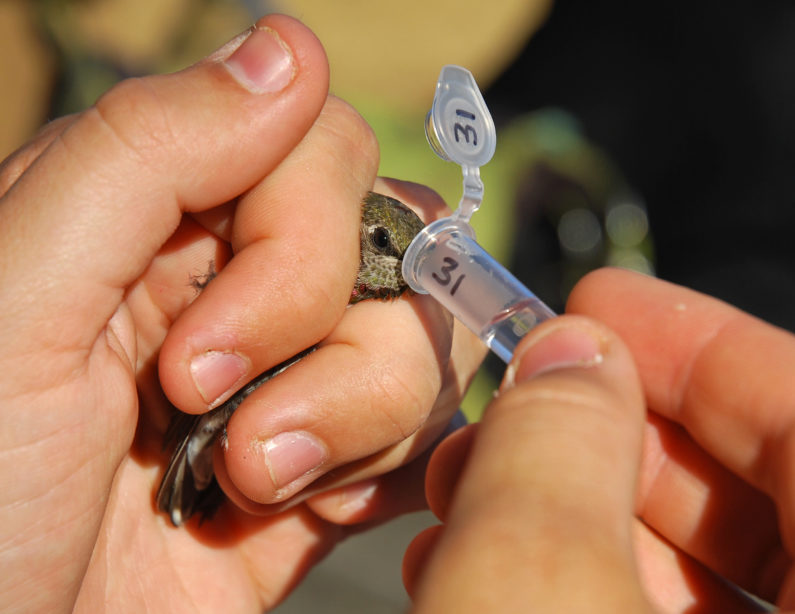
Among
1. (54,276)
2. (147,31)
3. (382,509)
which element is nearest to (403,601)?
(382,509)

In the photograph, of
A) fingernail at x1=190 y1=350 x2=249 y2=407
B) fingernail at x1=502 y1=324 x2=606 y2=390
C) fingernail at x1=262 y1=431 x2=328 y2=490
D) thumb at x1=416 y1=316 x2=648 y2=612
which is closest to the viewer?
thumb at x1=416 y1=316 x2=648 y2=612

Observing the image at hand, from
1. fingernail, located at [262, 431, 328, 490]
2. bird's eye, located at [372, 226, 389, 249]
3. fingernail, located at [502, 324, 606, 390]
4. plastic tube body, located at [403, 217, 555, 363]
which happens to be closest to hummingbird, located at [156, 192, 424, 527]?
bird's eye, located at [372, 226, 389, 249]

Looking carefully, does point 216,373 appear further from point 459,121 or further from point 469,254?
point 459,121

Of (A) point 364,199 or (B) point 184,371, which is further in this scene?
(A) point 364,199

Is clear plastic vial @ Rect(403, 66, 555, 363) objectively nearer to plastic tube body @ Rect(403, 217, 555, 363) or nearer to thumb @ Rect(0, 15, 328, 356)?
plastic tube body @ Rect(403, 217, 555, 363)

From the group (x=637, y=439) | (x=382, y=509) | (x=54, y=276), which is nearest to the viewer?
(x=637, y=439)

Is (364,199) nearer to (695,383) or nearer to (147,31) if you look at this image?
(695,383)

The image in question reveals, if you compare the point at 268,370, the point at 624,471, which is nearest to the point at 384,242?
the point at 268,370
